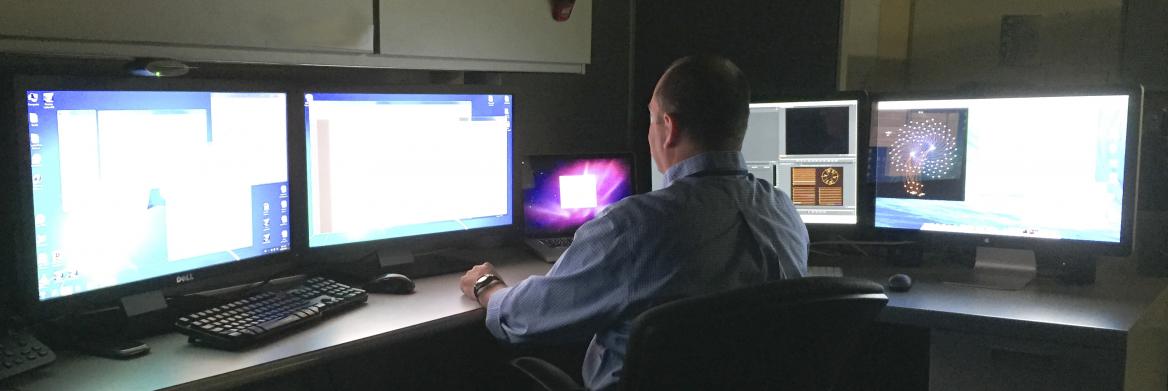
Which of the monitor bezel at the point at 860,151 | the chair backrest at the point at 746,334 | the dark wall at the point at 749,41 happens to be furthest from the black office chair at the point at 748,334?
the dark wall at the point at 749,41

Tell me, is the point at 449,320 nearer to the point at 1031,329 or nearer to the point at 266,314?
the point at 266,314

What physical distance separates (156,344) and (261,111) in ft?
1.57

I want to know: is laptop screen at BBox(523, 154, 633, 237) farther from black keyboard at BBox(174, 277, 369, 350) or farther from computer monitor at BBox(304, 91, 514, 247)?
black keyboard at BBox(174, 277, 369, 350)

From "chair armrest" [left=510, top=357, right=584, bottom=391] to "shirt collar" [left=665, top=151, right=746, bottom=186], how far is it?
1.26ft

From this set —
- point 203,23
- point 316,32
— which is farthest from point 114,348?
point 316,32

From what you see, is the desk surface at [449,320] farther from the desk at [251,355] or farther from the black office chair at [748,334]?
the black office chair at [748,334]

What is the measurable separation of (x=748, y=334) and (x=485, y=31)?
1104 mm

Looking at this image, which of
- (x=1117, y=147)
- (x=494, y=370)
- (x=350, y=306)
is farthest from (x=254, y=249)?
(x=1117, y=147)

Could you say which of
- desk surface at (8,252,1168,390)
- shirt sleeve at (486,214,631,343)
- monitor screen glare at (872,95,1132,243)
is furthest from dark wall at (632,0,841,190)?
shirt sleeve at (486,214,631,343)

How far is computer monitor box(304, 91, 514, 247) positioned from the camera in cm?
194

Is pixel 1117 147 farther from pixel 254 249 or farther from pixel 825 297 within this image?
pixel 254 249

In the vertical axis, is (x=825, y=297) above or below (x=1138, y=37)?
below

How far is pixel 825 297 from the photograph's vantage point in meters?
1.27

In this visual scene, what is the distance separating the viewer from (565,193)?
8.00 ft
